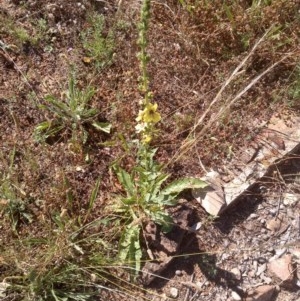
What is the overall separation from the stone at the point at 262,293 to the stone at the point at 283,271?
93mm

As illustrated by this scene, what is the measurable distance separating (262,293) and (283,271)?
0.24m

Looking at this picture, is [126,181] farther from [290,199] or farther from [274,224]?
[290,199]

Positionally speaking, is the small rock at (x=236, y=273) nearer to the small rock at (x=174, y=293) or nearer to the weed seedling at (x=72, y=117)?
the small rock at (x=174, y=293)

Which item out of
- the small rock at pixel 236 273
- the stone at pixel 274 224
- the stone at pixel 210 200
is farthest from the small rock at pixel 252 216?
the small rock at pixel 236 273

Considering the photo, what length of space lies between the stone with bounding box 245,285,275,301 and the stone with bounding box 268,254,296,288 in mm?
93

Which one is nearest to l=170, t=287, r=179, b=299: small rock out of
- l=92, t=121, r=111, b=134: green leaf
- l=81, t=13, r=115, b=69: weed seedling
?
l=92, t=121, r=111, b=134: green leaf

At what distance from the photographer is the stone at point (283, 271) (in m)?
3.17

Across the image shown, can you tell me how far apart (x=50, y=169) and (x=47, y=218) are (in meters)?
0.38

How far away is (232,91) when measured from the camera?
3.54 m

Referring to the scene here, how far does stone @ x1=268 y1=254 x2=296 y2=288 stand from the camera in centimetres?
317

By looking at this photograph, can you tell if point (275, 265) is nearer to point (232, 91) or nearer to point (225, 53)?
point (232, 91)

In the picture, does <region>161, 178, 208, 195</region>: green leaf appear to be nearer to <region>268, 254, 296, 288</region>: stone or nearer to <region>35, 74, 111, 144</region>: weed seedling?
<region>35, 74, 111, 144</region>: weed seedling

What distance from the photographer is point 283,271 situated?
10.4 ft

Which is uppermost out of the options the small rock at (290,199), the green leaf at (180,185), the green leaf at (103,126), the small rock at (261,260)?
the green leaf at (103,126)
